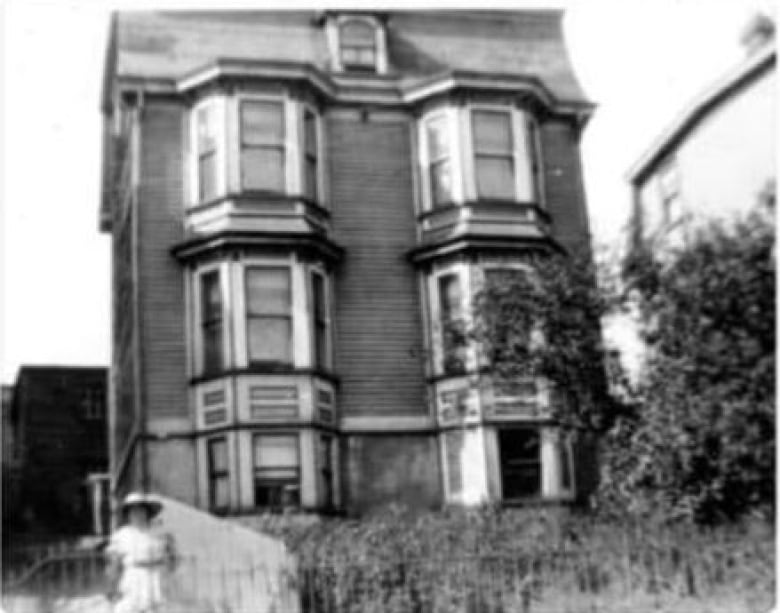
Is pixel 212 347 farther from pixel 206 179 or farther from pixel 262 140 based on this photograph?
pixel 262 140

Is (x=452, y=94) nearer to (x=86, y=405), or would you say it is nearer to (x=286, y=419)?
(x=286, y=419)

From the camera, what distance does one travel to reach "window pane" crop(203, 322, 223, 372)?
7.47 metres

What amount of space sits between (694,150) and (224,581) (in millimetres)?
3579

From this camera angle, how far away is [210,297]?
301 inches

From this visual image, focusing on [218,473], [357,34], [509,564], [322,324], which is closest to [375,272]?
[322,324]

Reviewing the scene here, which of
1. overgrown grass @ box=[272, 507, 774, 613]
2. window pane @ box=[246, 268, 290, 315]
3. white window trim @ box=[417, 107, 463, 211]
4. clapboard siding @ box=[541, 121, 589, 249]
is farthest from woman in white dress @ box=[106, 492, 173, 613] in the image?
clapboard siding @ box=[541, 121, 589, 249]

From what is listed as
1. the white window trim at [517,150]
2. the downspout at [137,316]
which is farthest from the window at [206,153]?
the white window trim at [517,150]

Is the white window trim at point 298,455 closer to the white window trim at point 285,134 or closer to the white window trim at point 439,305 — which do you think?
the white window trim at point 439,305

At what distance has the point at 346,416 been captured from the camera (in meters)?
7.45

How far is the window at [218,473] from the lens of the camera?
735 cm

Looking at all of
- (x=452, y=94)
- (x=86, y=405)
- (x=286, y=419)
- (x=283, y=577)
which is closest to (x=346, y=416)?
(x=286, y=419)

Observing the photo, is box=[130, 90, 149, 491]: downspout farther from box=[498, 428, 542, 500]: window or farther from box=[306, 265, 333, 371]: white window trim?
box=[498, 428, 542, 500]: window

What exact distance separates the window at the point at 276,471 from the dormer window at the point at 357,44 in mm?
2394

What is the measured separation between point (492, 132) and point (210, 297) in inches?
84.8
